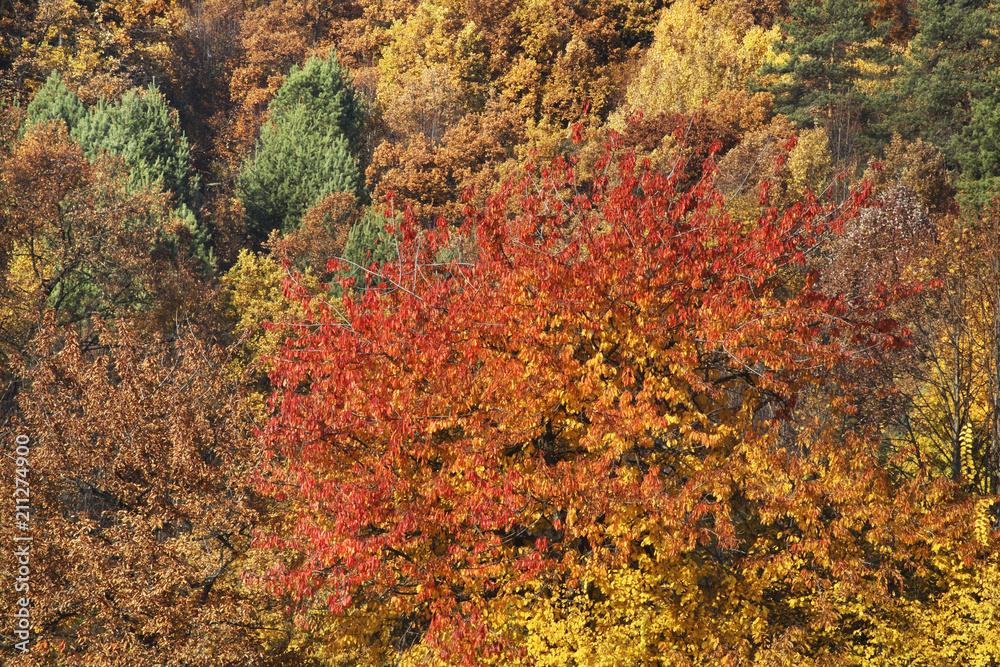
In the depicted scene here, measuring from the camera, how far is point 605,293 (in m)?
14.1

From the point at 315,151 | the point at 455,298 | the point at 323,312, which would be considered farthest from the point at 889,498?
the point at 315,151

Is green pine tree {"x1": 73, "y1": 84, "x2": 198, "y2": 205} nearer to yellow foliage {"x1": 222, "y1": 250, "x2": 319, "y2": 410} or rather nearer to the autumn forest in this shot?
yellow foliage {"x1": 222, "y1": 250, "x2": 319, "y2": 410}

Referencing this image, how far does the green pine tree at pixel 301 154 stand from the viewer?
51.6 meters

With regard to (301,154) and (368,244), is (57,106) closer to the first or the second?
(301,154)

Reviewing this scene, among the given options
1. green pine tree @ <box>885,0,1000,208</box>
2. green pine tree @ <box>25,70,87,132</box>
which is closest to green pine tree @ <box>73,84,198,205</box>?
green pine tree @ <box>25,70,87,132</box>

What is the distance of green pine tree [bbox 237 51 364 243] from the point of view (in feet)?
169

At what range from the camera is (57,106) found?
51000 millimetres

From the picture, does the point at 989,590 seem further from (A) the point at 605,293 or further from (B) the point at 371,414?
(B) the point at 371,414

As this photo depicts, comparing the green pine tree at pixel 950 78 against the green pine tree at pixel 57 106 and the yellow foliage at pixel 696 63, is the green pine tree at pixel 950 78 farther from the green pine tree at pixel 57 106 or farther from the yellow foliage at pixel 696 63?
the green pine tree at pixel 57 106

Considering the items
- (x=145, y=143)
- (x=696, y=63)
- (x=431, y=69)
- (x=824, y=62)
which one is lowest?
(x=145, y=143)

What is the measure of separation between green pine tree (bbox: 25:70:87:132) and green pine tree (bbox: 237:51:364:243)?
396 inches

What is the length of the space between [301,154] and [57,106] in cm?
1420

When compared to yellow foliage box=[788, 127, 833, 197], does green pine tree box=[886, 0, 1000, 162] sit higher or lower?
higher

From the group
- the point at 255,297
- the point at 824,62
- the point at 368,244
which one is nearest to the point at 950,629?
the point at 368,244
